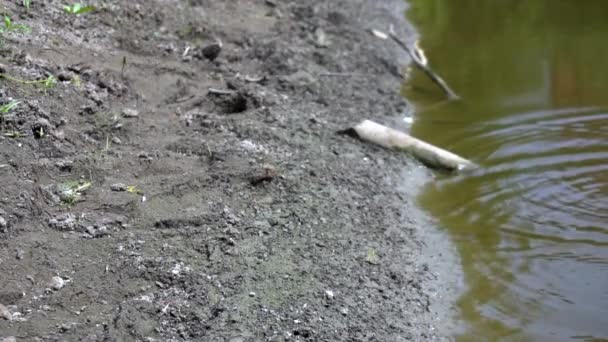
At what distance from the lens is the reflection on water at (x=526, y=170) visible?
507 centimetres

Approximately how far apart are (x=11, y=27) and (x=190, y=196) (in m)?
2.47

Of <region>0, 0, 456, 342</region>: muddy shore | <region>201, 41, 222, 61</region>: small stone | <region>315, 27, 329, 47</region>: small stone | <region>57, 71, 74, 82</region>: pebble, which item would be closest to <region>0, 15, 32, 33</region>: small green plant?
<region>0, 0, 456, 342</region>: muddy shore

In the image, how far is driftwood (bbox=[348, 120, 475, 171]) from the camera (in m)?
7.20

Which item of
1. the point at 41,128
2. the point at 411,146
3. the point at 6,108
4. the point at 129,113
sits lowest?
the point at 411,146

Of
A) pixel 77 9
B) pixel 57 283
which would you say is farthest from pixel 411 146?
pixel 57 283

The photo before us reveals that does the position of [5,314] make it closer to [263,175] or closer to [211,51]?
[263,175]

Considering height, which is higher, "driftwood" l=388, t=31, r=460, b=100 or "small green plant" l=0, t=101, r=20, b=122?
"small green plant" l=0, t=101, r=20, b=122

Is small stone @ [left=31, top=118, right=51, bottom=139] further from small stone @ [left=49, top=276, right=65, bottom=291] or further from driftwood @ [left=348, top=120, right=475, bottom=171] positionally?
driftwood @ [left=348, top=120, right=475, bottom=171]

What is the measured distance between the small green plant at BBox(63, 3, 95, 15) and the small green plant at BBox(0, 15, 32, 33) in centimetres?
89

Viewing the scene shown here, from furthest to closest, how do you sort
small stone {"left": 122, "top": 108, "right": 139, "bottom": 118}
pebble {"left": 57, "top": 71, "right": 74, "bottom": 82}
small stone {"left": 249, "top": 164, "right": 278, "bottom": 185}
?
small stone {"left": 122, "top": 108, "right": 139, "bottom": 118} → pebble {"left": 57, "top": 71, "right": 74, "bottom": 82} → small stone {"left": 249, "top": 164, "right": 278, "bottom": 185}

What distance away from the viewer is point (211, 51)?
8406 millimetres

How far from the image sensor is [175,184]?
18.4ft

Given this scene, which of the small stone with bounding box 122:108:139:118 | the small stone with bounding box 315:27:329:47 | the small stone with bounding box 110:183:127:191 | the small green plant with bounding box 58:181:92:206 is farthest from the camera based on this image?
the small stone with bounding box 315:27:329:47

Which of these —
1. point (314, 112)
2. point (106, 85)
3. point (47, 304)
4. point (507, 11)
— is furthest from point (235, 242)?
point (507, 11)
